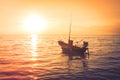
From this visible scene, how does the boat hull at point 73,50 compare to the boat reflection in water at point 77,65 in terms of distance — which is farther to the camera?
the boat hull at point 73,50

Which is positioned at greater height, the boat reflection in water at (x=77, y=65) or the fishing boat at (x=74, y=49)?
Answer: the fishing boat at (x=74, y=49)

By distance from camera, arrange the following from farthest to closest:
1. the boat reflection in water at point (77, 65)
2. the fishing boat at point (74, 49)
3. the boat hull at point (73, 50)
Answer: the boat hull at point (73, 50)
the fishing boat at point (74, 49)
the boat reflection in water at point (77, 65)

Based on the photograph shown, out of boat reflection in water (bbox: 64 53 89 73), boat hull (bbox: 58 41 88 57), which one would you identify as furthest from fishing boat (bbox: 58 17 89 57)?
boat reflection in water (bbox: 64 53 89 73)

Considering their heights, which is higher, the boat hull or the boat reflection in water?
the boat hull

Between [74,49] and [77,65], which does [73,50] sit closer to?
[74,49]

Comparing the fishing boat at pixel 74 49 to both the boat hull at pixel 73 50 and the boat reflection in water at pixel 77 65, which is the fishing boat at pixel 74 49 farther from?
the boat reflection in water at pixel 77 65

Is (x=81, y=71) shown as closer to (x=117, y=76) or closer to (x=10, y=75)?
(x=117, y=76)

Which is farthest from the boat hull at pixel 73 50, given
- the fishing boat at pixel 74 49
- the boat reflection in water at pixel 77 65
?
the boat reflection in water at pixel 77 65

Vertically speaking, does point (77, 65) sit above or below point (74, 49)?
below

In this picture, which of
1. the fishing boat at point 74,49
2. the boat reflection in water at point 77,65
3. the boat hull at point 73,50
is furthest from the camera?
the boat hull at point 73,50

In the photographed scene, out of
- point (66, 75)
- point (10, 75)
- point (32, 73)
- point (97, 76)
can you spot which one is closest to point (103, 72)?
point (97, 76)

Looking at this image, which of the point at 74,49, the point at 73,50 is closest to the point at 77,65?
the point at 74,49

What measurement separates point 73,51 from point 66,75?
27.6 metres

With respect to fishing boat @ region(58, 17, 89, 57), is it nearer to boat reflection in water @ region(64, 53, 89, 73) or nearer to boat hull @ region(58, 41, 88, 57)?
boat hull @ region(58, 41, 88, 57)
